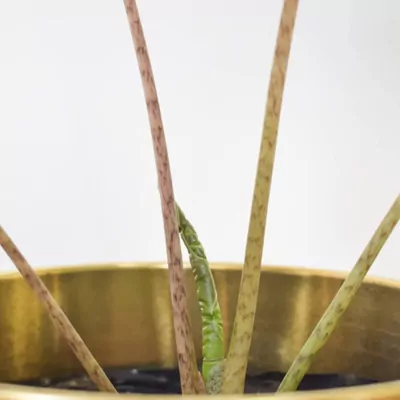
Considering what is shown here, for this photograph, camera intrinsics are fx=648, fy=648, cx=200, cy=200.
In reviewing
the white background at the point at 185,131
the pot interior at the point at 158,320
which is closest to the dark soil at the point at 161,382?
the pot interior at the point at 158,320

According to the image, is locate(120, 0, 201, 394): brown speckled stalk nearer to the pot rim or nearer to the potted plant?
the potted plant

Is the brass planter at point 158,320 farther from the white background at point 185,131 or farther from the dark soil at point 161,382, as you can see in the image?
the white background at point 185,131

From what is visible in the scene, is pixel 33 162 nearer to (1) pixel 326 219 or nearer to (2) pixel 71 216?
(2) pixel 71 216

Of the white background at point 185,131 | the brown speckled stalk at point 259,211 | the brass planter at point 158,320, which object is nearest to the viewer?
the brown speckled stalk at point 259,211

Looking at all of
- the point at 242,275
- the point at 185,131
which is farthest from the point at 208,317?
the point at 185,131

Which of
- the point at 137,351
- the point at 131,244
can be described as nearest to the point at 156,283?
the point at 137,351
